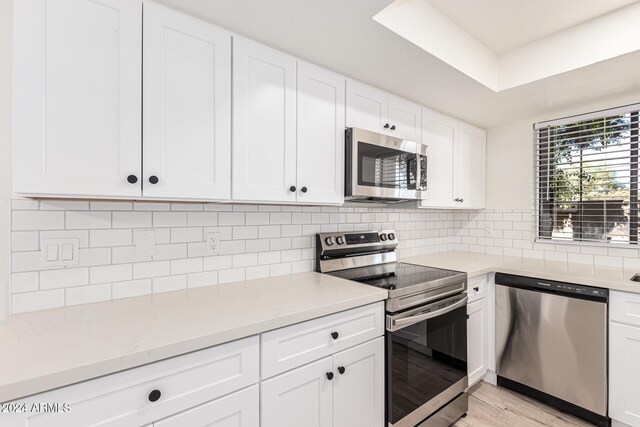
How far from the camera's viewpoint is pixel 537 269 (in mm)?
2211

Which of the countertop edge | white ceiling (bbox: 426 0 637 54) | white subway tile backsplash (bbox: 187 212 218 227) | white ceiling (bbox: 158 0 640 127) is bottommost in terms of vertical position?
the countertop edge

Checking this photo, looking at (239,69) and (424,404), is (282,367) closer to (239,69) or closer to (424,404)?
(424,404)

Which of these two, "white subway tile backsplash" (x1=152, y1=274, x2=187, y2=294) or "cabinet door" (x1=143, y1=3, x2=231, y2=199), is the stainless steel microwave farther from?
"white subway tile backsplash" (x1=152, y1=274, x2=187, y2=294)

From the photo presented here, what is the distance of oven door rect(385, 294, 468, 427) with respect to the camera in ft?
5.16

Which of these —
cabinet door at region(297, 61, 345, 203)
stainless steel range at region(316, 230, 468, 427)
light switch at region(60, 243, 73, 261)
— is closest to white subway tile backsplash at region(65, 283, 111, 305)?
light switch at region(60, 243, 73, 261)

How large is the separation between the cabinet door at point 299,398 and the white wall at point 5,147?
1.02 m

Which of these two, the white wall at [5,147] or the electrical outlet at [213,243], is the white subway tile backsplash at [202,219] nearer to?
the electrical outlet at [213,243]

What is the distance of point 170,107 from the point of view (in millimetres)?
1245

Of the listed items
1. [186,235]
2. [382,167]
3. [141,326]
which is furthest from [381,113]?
[141,326]

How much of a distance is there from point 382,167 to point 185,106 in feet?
3.85

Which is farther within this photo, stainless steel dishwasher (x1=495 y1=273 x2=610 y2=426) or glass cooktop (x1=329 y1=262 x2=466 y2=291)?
stainless steel dishwasher (x1=495 y1=273 x2=610 y2=426)

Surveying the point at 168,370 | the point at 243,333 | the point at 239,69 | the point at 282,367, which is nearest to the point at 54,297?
the point at 168,370

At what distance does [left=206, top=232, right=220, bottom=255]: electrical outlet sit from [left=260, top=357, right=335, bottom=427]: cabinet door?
29.2 inches

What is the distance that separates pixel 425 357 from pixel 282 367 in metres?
0.96
